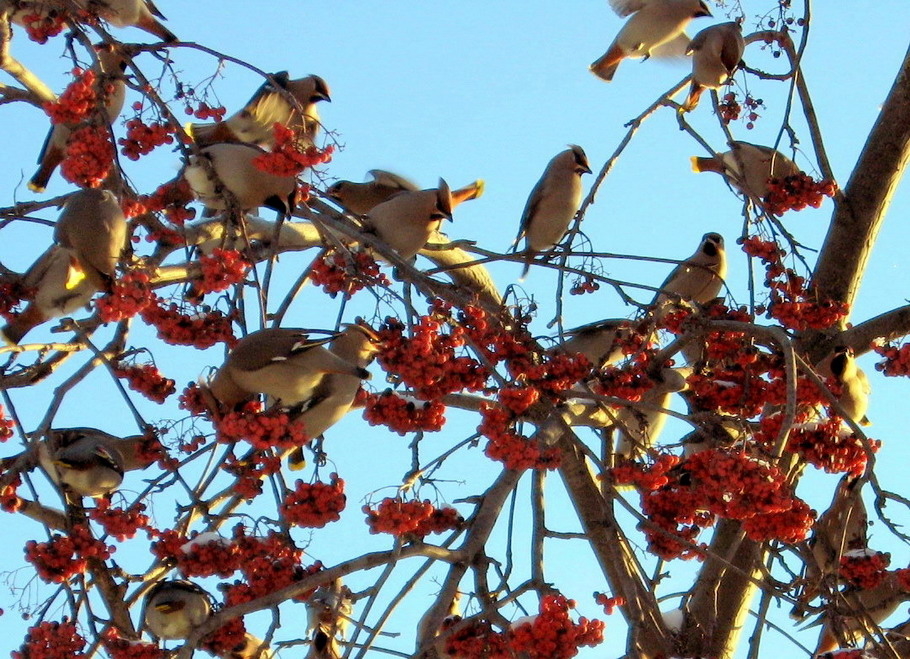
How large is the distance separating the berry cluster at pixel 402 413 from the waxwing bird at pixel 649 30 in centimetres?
324

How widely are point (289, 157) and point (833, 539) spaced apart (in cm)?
267

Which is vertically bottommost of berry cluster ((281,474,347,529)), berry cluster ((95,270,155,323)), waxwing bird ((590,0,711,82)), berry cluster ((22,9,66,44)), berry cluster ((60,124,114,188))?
berry cluster ((281,474,347,529))

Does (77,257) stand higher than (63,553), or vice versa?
(77,257)

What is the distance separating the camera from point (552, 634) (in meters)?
2.83

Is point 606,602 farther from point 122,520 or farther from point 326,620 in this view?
point 122,520

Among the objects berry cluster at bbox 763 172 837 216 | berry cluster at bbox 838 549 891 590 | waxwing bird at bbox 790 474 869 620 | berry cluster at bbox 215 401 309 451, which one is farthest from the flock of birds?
berry cluster at bbox 838 549 891 590

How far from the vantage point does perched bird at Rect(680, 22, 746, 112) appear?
194 inches

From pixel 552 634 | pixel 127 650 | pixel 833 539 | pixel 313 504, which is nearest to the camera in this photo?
pixel 552 634

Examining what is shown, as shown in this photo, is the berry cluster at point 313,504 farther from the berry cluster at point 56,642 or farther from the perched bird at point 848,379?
the perched bird at point 848,379

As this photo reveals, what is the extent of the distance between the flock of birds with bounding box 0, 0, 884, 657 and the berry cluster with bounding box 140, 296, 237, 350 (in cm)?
10

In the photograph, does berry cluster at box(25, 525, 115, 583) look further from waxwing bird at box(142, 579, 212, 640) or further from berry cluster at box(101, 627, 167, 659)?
waxwing bird at box(142, 579, 212, 640)

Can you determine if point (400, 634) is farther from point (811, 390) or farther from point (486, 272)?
point (486, 272)

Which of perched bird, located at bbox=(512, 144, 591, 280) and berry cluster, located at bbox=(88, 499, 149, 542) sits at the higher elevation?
perched bird, located at bbox=(512, 144, 591, 280)

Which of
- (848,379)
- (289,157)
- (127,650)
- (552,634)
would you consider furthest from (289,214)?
(848,379)
